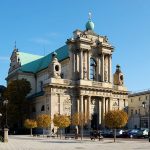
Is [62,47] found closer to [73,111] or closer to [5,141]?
[73,111]

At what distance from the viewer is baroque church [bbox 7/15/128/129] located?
74.9 meters

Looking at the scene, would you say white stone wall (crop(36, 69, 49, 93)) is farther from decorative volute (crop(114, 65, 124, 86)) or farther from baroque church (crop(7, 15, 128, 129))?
decorative volute (crop(114, 65, 124, 86))

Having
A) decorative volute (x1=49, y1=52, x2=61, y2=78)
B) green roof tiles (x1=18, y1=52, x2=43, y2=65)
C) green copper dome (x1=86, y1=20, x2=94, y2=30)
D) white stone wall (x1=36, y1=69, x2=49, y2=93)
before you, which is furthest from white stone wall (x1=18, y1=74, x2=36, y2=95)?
green copper dome (x1=86, y1=20, x2=94, y2=30)

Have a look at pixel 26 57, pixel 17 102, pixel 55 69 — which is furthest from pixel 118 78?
pixel 26 57

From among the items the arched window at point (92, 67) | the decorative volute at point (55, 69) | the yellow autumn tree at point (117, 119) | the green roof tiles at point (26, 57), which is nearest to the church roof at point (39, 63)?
the green roof tiles at point (26, 57)

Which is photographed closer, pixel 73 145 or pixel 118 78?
pixel 73 145

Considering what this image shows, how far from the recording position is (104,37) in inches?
3295

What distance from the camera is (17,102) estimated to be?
79.2 metres

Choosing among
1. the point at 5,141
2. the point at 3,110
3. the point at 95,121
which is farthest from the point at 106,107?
the point at 5,141

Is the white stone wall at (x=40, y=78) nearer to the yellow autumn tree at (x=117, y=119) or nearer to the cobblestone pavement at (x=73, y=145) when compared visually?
the yellow autumn tree at (x=117, y=119)

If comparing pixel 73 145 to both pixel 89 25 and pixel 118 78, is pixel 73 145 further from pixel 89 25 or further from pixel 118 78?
pixel 89 25

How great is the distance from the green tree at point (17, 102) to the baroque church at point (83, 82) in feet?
8.16

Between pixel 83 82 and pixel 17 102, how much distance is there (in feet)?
47.8

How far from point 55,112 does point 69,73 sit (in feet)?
30.4
